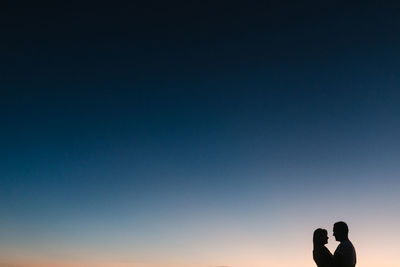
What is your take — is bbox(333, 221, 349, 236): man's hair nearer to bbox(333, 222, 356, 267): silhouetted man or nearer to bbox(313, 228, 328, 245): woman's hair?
bbox(333, 222, 356, 267): silhouetted man

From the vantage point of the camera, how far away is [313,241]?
6.91 metres

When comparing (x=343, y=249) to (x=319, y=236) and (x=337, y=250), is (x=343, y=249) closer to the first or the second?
(x=337, y=250)

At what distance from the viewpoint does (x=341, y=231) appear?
6.98m

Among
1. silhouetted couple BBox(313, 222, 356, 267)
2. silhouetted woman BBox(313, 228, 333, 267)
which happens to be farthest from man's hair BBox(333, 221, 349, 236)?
silhouetted woman BBox(313, 228, 333, 267)

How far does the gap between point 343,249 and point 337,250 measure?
10 centimetres

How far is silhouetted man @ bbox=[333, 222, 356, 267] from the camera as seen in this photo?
6594mm

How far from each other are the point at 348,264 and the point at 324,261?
0.40 m

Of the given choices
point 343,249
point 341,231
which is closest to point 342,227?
point 341,231

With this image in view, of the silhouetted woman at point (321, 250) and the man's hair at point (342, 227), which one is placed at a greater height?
the man's hair at point (342, 227)

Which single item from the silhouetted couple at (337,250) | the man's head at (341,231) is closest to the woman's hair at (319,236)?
the silhouetted couple at (337,250)

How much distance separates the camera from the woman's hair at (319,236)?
270 inches

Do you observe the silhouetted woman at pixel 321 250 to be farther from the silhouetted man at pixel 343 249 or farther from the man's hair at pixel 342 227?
the man's hair at pixel 342 227

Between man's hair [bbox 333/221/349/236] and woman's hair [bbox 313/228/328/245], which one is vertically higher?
man's hair [bbox 333/221/349/236]

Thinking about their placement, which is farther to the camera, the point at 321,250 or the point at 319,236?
the point at 319,236
